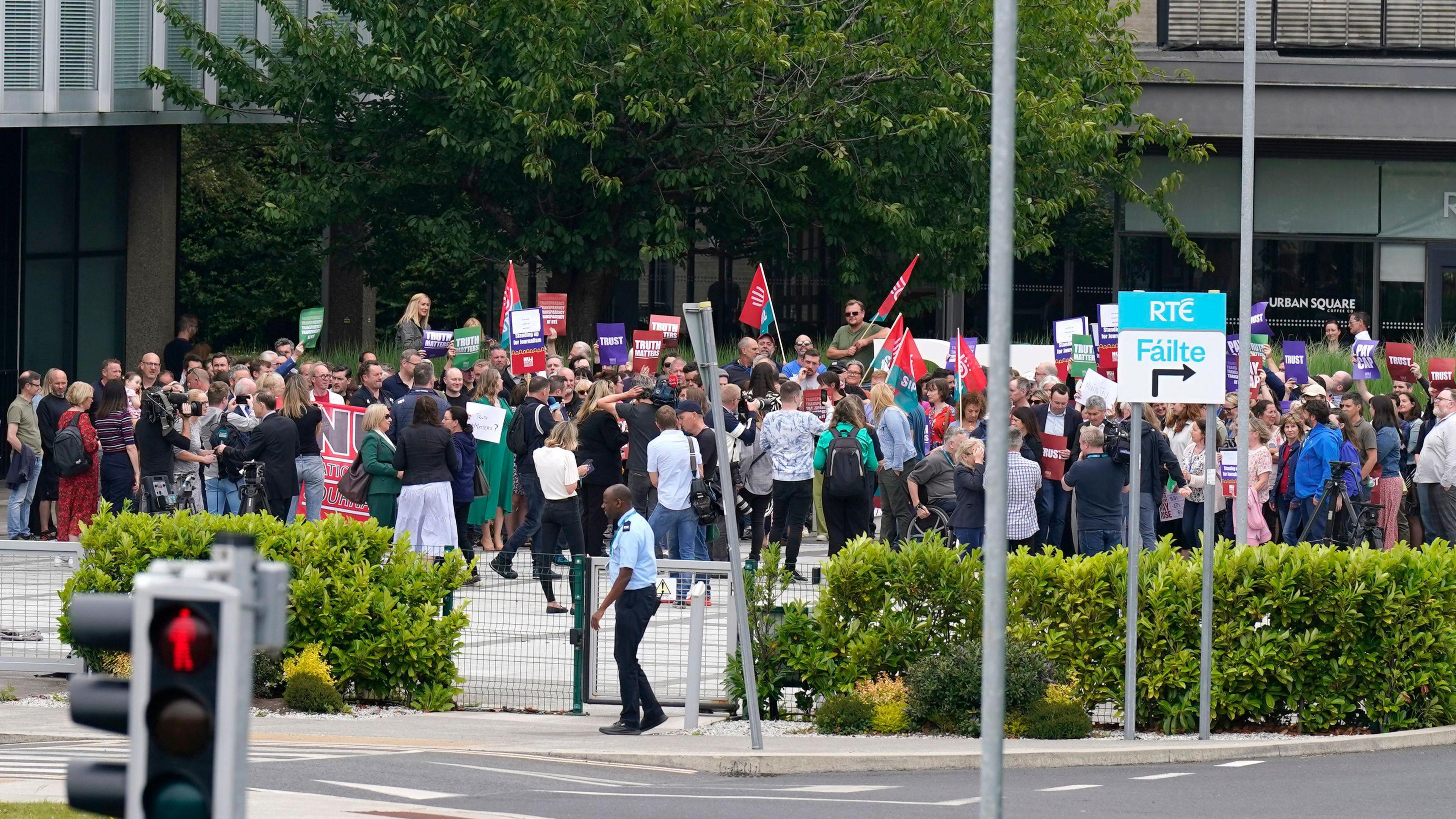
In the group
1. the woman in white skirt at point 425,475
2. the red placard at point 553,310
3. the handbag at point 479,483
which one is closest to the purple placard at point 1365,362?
the red placard at point 553,310

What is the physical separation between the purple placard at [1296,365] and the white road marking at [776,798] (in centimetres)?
1444

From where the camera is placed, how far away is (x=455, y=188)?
93.0 feet

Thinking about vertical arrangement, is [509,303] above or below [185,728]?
above

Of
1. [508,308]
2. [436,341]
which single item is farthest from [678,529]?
[436,341]

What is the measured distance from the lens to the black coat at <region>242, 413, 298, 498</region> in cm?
1772

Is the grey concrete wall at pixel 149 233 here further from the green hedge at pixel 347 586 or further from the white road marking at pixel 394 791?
the white road marking at pixel 394 791

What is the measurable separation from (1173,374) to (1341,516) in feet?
23.1

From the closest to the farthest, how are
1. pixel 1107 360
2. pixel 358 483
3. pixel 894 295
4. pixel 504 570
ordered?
pixel 504 570 → pixel 358 483 → pixel 1107 360 → pixel 894 295

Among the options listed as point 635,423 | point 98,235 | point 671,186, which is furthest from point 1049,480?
point 98,235

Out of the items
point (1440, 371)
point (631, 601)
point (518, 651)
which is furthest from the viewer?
point (1440, 371)

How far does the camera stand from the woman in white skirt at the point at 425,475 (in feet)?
54.7

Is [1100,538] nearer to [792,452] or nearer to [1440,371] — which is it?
[792,452]

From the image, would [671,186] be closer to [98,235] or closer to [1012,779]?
[98,235]

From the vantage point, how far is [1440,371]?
21562 mm
